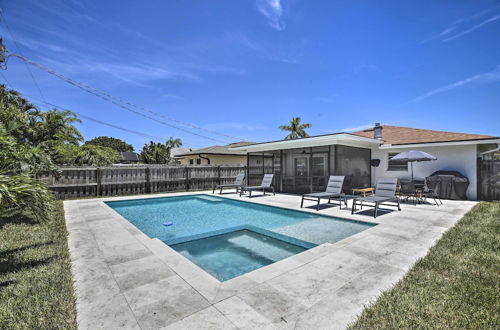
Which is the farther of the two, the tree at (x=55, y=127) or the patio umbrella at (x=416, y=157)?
the tree at (x=55, y=127)

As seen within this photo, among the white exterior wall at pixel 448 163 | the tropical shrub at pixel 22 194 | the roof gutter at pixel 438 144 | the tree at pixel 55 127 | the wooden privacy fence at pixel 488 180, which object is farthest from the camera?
the tree at pixel 55 127

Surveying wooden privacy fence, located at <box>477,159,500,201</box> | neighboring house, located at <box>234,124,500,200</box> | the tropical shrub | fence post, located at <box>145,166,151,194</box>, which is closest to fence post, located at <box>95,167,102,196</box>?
fence post, located at <box>145,166,151,194</box>

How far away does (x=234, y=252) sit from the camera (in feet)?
15.7

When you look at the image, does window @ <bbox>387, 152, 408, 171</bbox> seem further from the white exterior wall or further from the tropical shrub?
the tropical shrub

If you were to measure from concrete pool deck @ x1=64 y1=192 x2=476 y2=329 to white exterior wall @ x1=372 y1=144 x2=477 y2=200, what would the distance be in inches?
328

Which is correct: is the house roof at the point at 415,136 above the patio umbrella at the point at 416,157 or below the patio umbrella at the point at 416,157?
above

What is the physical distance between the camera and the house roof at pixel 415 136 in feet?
35.4

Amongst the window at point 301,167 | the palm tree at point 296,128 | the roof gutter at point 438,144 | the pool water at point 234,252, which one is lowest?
the pool water at point 234,252

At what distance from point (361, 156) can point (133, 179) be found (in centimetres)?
1248

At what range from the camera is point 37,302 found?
2.33m

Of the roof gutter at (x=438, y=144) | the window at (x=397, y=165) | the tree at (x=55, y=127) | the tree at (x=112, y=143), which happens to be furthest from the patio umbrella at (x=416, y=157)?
the tree at (x=112, y=143)

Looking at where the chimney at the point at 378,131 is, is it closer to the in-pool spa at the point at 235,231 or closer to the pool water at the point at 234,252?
the in-pool spa at the point at 235,231

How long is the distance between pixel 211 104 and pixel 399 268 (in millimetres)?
22456

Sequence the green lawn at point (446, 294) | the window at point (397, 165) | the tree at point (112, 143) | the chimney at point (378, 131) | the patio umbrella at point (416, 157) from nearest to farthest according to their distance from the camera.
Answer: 1. the green lawn at point (446, 294)
2. the patio umbrella at point (416, 157)
3. the window at point (397, 165)
4. the chimney at point (378, 131)
5. the tree at point (112, 143)
